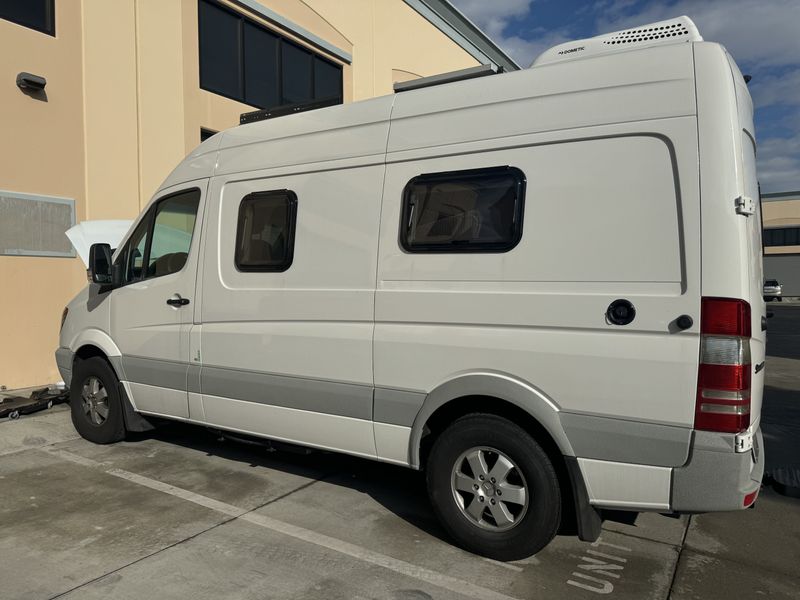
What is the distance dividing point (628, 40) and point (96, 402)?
207 inches

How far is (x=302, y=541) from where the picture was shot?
148 inches

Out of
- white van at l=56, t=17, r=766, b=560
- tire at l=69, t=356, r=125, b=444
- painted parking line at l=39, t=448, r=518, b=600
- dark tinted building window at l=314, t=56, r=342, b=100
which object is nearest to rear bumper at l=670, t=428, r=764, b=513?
white van at l=56, t=17, r=766, b=560

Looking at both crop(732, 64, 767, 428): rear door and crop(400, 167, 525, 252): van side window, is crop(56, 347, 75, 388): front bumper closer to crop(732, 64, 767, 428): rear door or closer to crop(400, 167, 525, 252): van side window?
crop(400, 167, 525, 252): van side window

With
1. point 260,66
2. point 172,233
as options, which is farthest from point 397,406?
point 260,66

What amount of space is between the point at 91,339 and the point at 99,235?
1.67m

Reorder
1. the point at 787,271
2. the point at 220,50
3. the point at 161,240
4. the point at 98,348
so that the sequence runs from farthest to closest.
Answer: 1. the point at 787,271
2. the point at 220,50
3. the point at 98,348
4. the point at 161,240

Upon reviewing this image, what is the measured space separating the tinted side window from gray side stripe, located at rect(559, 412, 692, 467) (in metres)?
3.32

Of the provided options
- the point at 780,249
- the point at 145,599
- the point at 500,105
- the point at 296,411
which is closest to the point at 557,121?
the point at 500,105

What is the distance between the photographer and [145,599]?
3.10 metres

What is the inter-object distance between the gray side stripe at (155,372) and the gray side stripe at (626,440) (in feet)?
10.3

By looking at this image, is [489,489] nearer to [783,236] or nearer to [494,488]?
[494,488]

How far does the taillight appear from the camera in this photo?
9.25ft

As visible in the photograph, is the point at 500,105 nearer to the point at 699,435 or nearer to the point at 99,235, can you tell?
the point at 699,435

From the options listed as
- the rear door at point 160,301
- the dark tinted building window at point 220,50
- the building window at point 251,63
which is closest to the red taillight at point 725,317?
the rear door at point 160,301
